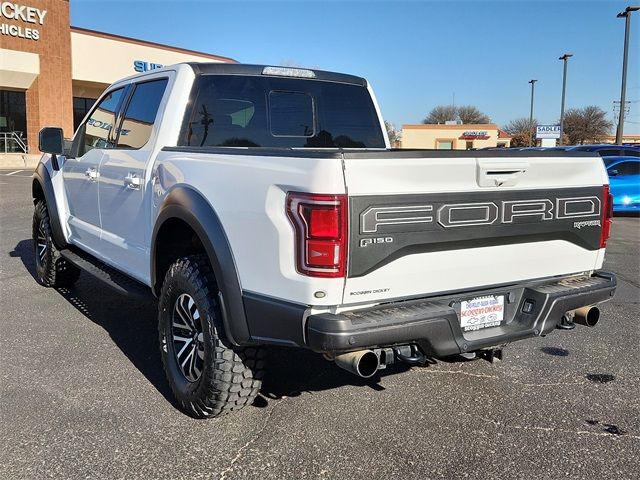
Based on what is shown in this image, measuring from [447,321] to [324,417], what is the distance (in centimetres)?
106

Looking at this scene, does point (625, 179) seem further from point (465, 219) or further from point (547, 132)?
point (547, 132)

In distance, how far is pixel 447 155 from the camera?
2902mm

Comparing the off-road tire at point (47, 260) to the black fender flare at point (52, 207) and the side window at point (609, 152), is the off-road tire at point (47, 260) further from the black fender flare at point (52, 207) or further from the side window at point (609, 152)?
the side window at point (609, 152)

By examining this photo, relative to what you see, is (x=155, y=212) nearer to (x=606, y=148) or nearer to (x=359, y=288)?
(x=359, y=288)

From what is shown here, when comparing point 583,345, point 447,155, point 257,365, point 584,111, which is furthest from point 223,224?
point 584,111

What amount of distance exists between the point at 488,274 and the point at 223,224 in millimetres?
1402

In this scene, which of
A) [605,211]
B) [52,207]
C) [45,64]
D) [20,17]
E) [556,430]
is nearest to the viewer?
[556,430]

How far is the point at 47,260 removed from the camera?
618cm

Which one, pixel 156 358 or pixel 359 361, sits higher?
pixel 359 361

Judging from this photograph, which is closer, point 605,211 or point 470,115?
point 605,211

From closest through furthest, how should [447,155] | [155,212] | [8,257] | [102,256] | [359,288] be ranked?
[359,288] < [447,155] < [155,212] < [102,256] < [8,257]

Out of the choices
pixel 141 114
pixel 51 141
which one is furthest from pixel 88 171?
pixel 141 114

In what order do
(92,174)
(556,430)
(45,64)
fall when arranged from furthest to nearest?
(45,64)
(92,174)
(556,430)

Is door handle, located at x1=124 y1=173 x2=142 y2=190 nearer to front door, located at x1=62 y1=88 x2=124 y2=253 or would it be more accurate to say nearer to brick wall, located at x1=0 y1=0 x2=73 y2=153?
front door, located at x1=62 y1=88 x2=124 y2=253
